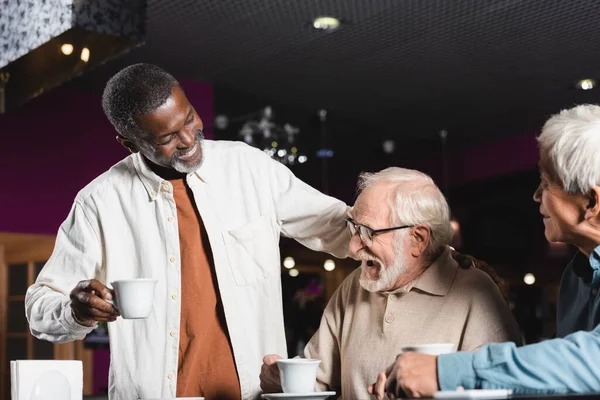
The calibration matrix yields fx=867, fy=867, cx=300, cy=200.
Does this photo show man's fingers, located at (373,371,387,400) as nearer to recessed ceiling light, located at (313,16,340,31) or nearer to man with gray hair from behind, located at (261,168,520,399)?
man with gray hair from behind, located at (261,168,520,399)

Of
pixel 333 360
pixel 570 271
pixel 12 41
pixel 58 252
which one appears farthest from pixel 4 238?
pixel 570 271

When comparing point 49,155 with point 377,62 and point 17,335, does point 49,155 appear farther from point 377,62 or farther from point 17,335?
point 377,62

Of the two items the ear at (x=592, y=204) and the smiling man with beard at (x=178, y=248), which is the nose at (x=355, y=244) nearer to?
the smiling man with beard at (x=178, y=248)

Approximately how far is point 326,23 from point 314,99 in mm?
1874

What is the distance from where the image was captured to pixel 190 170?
235 centimetres

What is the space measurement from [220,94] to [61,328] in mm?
4939

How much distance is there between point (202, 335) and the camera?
2312mm

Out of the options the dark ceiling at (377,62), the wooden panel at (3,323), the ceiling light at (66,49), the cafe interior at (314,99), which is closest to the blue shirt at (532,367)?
the cafe interior at (314,99)

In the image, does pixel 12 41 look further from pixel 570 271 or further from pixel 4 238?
pixel 4 238

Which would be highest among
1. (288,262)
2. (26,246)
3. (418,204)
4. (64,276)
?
(26,246)

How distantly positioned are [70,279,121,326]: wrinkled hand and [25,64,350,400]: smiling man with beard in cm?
24

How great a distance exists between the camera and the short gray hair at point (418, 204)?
7.02 ft

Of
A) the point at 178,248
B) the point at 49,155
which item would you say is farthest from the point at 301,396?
the point at 49,155

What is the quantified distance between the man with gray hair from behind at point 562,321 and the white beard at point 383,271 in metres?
0.41
